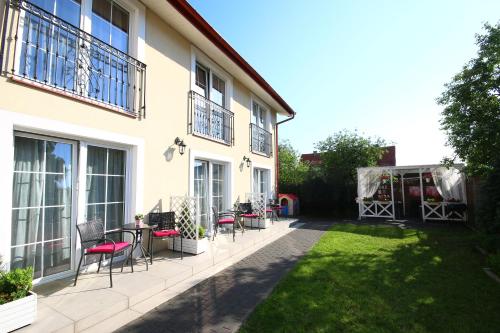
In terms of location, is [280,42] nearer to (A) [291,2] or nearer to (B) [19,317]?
(A) [291,2]

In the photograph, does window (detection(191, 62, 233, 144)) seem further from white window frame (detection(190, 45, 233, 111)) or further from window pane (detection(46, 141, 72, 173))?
window pane (detection(46, 141, 72, 173))

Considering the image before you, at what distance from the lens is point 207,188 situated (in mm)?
7141

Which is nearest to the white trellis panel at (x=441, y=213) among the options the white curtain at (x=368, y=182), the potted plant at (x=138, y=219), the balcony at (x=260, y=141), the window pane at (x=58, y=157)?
the white curtain at (x=368, y=182)

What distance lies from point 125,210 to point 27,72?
2.51 m

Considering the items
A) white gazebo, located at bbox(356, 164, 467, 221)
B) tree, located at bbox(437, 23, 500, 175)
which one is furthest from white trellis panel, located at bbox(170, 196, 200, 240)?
white gazebo, located at bbox(356, 164, 467, 221)

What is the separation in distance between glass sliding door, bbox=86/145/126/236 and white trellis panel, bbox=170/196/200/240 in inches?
44.9

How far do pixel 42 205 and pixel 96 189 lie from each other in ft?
2.60

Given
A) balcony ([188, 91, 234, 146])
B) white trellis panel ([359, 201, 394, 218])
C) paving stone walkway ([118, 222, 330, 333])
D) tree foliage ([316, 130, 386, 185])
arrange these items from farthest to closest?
tree foliage ([316, 130, 386, 185]) < white trellis panel ([359, 201, 394, 218]) < balcony ([188, 91, 234, 146]) < paving stone walkway ([118, 222, 330, 333])

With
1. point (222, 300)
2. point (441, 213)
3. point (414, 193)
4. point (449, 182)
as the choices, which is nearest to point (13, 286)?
point (222, 300)

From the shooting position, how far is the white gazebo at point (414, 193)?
1088cm

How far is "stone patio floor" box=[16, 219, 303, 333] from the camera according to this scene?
2672mm

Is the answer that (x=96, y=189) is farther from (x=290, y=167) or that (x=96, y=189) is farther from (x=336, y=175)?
(x=290, y=167)

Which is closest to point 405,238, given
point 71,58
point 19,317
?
point 19,317

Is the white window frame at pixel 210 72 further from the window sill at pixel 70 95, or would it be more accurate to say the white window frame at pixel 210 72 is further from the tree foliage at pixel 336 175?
the tree foliage at pixel 336 175
